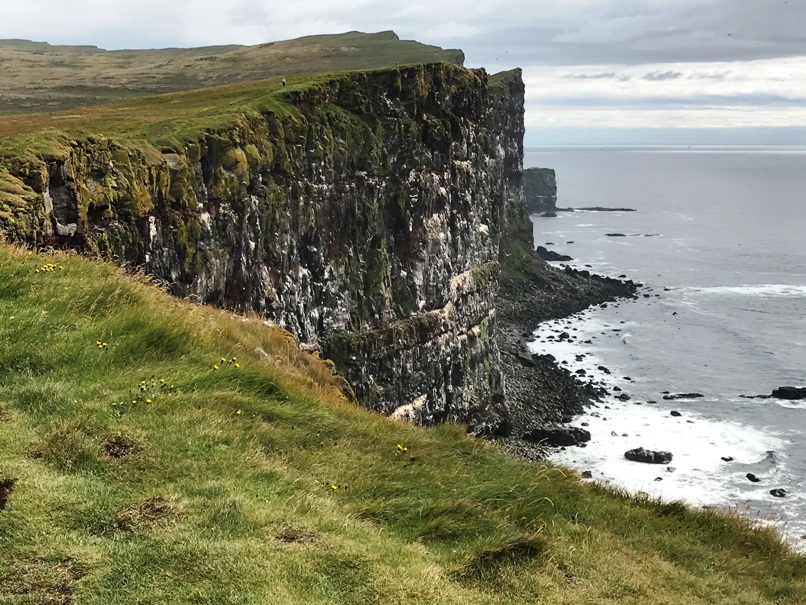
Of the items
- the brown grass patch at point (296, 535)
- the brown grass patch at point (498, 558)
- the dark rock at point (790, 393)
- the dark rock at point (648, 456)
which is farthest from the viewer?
the dark rock at point (790, 393)

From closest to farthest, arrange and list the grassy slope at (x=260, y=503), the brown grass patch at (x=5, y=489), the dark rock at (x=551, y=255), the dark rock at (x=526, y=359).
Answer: the grassy slope at (x=260, y=503) < the brown grass patch at (x=5, y=489) < the dark rock at (x=526, y=359) < the dark rock at (x=551, y=255)

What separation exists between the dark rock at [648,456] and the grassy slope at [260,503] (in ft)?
157

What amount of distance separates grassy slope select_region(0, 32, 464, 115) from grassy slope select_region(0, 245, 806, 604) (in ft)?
271

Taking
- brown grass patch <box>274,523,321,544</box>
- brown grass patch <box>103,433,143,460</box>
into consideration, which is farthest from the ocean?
brown grass patch <box>103,433,143,460</box>

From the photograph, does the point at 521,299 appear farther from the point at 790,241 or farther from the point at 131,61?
the point at 131,61

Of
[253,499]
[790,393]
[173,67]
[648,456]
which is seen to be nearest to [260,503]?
[253,499]

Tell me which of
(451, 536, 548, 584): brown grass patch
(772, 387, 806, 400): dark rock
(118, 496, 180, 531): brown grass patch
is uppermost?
(118, 496, 180, 531): brown grass patch

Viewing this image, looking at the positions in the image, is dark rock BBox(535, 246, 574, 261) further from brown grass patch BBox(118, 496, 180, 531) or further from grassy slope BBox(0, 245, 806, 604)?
brown grass patch BBox(118, 496, 180, 531)

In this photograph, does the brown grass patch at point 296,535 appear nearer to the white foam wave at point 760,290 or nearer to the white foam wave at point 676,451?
the white foam wave at point 676,451

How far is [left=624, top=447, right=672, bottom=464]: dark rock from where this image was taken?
5615 cm

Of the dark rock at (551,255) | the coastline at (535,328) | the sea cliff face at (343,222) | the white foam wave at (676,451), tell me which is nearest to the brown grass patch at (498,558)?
the sea cliff face at (343,222)

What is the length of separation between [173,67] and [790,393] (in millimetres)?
133156

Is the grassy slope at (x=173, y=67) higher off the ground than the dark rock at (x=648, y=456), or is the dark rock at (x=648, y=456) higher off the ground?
the grassy slope at (x=173, y=67)

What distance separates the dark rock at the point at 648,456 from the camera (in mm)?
Result: 56150
